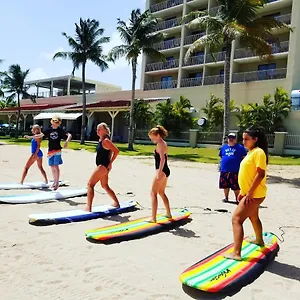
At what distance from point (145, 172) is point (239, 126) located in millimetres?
13649

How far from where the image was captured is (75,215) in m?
6.05

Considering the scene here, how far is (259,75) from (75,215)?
26.7m

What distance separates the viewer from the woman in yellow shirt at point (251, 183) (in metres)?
4.07

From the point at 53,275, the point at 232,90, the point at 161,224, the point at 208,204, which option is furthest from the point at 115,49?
Answer: the point at 53,275

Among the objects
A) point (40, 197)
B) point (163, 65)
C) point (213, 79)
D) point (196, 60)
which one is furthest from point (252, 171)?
point (163, 65)

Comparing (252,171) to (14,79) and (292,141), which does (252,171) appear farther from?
(14,79)

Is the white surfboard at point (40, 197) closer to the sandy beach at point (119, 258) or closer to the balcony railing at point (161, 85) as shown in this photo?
the sandy beach at point (119, 258)

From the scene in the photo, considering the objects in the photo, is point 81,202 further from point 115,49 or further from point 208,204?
point 115,49

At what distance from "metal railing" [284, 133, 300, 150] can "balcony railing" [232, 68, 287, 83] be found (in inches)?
267

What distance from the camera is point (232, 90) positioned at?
28.8 meters

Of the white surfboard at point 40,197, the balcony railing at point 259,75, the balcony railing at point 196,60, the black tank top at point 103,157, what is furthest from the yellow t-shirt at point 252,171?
the balcony railing at point 196,60

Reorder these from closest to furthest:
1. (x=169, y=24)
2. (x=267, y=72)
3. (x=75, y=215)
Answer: (x=75, y=215), (x=267, y=72), (x=169, y=24)

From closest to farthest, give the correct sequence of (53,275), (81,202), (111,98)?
1. (53,275)
2. (81,202)
3. (111,98)

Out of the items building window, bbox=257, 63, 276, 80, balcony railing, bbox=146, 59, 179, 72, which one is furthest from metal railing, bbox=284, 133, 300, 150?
balcony railing, bbox=146, 59, 179, 72
